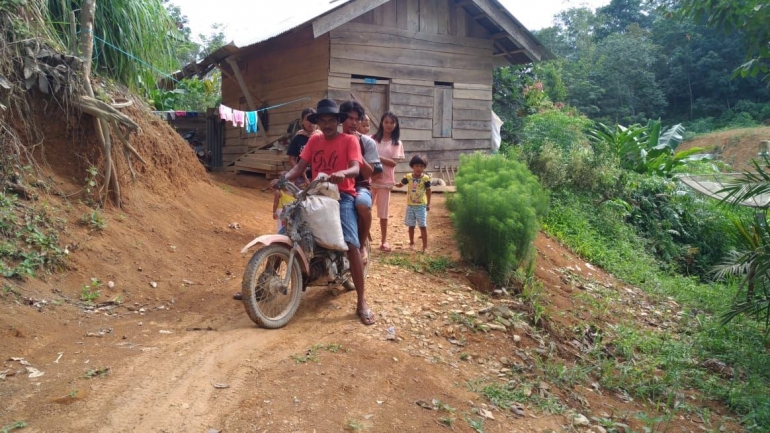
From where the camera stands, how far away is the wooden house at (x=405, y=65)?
10.9 metres

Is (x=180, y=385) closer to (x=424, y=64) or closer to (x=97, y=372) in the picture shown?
(x=97, y=372)

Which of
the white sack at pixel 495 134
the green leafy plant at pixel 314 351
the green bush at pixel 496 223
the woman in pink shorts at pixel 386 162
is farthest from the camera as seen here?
the white sack at pixel 495 134

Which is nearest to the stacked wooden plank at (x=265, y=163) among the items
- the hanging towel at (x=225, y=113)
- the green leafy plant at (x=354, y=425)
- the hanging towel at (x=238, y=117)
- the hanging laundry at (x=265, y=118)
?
the hanging laundry at (x=265, y=118)

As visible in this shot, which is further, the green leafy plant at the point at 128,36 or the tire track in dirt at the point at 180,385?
the green leafy plant at the point at 128,36

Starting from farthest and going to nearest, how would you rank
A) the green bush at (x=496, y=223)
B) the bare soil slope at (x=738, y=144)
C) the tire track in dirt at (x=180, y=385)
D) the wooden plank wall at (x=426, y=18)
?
the bare soil slope at (x=738, y=144), the wooden plank wall at (x=426, y=18), the green bush at (x=496, y=223), the tire track in dirt at (x=180, y=385)

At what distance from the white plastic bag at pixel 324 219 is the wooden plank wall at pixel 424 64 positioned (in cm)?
679

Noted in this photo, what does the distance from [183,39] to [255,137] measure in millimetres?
5551

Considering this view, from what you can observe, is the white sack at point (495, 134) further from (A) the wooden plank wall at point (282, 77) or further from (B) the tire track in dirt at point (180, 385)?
(B) the tire track in dirt at point (180, 385)

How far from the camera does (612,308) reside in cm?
723

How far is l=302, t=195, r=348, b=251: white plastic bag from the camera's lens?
4.28 m

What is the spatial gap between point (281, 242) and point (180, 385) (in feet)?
4.14

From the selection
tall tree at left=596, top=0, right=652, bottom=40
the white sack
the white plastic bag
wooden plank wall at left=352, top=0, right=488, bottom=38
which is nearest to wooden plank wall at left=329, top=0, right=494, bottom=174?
wooden plank wall at left=352, top=0, right=488, bottom=38

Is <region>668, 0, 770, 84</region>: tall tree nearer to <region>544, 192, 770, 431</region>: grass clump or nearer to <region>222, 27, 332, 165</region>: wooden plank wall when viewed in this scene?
<region>544, 192, 770, 431</region>: grass clump

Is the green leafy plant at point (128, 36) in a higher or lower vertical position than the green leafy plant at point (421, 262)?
higher
